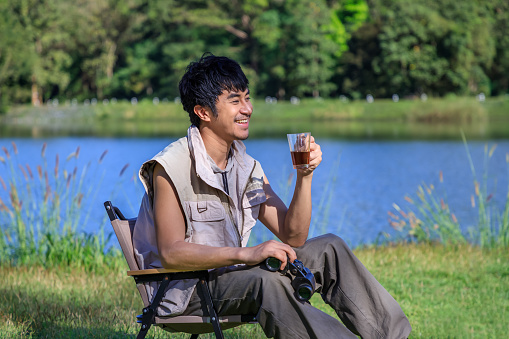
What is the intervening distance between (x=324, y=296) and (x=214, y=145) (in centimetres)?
67

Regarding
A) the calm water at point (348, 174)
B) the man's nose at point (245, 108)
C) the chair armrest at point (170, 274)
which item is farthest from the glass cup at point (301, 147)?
the calm water at point (348, 174)

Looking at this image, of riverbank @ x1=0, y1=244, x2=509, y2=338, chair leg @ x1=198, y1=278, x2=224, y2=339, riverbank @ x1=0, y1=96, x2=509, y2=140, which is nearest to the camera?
chair leg @ x1=198, y1=278, x2=224, y2=339

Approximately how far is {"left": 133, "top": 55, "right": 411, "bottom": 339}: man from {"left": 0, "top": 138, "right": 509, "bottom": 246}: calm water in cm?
348

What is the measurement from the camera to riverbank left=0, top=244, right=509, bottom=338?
12.0ft

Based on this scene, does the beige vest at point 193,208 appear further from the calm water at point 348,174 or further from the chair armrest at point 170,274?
the calm water at point 348,174

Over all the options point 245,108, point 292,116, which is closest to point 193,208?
point 245,108

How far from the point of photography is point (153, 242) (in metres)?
2.65

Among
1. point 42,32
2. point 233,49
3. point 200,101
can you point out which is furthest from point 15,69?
point 200,101

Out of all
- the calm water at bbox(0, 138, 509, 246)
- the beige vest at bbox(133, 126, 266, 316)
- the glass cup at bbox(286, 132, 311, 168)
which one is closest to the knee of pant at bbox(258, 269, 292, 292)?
Answer: the beige vest at bbox(133, 126, 266, 316)

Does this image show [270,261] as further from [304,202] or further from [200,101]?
[200,101]

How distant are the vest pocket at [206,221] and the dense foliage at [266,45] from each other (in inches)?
1459

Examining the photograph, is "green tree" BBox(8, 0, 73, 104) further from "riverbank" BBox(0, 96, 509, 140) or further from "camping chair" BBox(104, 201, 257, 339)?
"camping chair" BBox(104, 201, 257, 339)

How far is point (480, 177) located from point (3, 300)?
10.3m

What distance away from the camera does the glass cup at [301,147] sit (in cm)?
246
